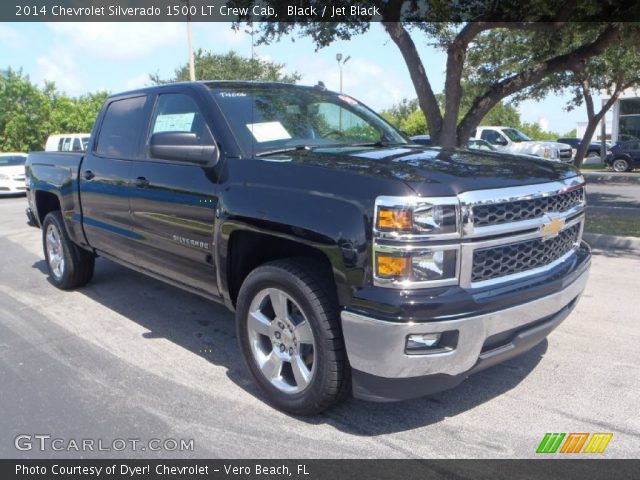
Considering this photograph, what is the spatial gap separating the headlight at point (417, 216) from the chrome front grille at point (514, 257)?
0.24m

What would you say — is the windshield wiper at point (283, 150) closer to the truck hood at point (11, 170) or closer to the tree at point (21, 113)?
the truck hood at point (11, 170)

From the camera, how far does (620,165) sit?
24.1 meters

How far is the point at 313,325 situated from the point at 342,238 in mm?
518

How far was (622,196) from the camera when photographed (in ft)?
48.3

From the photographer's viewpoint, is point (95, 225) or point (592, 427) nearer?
point (592, 427)

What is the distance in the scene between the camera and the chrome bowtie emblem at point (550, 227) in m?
3.18

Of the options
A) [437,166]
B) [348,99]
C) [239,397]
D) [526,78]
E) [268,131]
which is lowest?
[239,397]

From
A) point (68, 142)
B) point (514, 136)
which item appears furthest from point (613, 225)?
point (68, 142)

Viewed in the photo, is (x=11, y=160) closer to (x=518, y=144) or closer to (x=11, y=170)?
(x=11, y=170)

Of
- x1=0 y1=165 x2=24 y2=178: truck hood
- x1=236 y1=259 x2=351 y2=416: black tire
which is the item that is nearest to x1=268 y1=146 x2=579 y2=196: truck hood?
x1=236 y1=259 x2=351 y2=416: black tire

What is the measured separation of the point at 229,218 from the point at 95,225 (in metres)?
2.26

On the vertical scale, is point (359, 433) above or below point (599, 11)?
below

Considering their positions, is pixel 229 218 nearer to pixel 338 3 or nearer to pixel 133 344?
pixel 133 344

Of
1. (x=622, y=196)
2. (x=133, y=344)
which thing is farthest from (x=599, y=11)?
(x=133, y=344)
